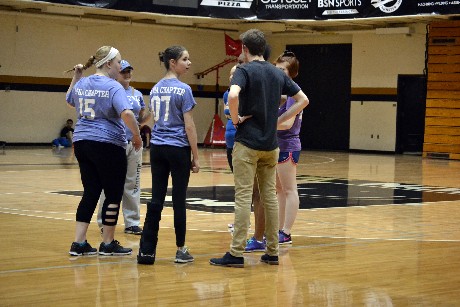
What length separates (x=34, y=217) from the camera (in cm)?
976

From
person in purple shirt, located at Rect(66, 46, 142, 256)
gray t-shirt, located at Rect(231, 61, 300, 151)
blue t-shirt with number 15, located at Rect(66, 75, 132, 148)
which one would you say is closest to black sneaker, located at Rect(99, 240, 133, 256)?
person in purple shirt, located at Rect(66, 46, 142, 256)

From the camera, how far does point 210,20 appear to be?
25.8 meters

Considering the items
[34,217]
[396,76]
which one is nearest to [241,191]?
[34,217]

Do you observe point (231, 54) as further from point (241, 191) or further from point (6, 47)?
Result: point (241, 191)

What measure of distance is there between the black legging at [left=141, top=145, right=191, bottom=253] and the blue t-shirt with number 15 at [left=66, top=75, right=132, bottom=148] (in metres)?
0.37

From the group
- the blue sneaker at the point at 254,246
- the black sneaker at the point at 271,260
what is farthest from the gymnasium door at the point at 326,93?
the black sneaker at the point at 271,260

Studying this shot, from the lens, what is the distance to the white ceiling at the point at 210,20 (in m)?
23.4

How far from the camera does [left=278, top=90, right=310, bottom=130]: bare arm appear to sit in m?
7.23

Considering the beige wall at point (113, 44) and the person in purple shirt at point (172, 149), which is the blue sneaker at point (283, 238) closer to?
the person in purple shirt at point (172, 149)

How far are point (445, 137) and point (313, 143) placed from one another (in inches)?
202

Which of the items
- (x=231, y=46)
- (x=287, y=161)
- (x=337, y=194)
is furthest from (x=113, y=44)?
(x=287, y=161)

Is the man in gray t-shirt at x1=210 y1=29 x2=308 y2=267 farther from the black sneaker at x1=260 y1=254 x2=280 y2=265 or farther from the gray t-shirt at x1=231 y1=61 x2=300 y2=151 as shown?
the black sneaker at x1=260 y1=254 x2=280 y2=265

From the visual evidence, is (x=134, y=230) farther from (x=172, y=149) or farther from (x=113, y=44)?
(x=113, y=44)

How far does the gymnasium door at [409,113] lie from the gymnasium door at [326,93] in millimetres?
1905
